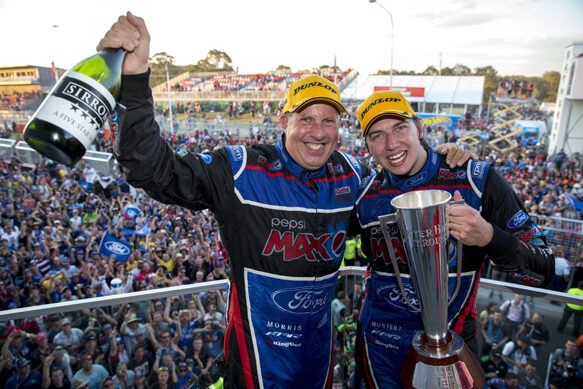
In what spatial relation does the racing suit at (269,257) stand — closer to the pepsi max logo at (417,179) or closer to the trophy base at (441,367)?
the pepsi max logo at (417,179)

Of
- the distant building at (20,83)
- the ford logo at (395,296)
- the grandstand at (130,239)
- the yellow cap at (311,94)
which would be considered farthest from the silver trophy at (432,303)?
the distant building at (20,83)

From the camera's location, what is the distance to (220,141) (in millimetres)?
28672

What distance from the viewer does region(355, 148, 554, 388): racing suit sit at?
201 cm

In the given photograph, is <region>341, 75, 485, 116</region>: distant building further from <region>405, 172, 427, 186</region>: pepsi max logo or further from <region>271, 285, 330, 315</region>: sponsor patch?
<region>271, 285, 330, 315</region>: sponsor patch

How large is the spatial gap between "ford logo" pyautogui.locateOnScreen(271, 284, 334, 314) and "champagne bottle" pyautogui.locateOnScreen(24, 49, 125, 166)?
119 cm

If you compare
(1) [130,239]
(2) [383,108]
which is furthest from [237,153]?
(1) [130,239]

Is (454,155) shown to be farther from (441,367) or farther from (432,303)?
(441,367)

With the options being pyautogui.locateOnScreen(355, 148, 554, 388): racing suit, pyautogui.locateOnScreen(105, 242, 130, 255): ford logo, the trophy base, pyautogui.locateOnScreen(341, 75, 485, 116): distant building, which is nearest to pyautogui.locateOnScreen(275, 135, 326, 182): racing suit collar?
pyautogui.locateOnScreen(355, 148, 554, 388): racing suit

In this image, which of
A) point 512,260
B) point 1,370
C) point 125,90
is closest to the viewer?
point 125,90

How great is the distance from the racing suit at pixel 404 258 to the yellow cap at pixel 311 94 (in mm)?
583

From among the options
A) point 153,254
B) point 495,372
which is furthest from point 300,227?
point 153,254

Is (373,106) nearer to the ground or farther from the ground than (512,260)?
farther from the ground

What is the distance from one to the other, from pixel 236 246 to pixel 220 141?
90.3 ft

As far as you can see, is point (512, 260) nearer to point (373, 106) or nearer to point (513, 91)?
point (373, 106)
